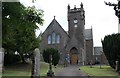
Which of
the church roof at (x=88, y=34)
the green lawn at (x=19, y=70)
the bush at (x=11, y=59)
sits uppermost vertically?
the church roof at (x=88, y=34)

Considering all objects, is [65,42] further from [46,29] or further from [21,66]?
[21,66]

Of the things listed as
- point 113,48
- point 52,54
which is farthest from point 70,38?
point 113,48

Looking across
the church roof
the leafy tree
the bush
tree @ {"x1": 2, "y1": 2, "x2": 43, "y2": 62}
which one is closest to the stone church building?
the church roof

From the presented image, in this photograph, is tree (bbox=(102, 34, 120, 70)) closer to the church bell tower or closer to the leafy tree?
the leafy tree

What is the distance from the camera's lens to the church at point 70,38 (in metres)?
80.4

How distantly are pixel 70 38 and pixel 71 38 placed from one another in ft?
2.39

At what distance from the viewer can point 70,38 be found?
268ft

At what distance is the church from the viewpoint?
264 ft

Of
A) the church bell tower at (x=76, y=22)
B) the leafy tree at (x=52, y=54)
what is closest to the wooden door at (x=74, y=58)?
the church bell tower at (x=76, y=22)

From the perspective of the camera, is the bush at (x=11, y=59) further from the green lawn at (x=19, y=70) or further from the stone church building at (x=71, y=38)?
the stone church building at (x=71, y=38)

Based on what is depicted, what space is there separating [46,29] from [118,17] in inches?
2281

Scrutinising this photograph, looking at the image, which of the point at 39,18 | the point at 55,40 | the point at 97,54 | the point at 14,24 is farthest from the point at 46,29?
the point at 14,24

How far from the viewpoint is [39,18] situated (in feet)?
117

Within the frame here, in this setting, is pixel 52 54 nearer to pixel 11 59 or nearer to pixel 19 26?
pixel 11 59
